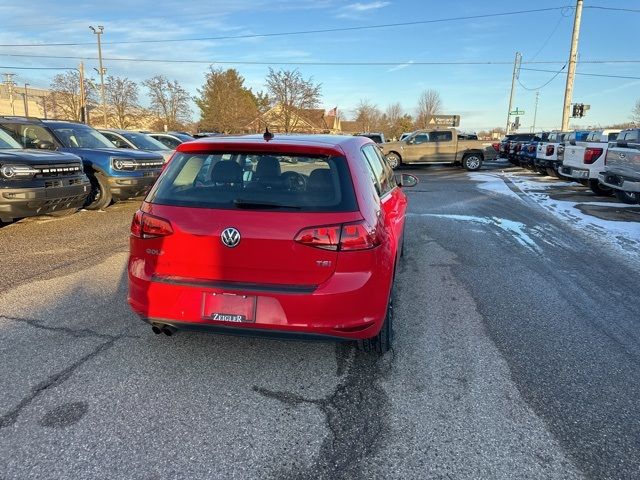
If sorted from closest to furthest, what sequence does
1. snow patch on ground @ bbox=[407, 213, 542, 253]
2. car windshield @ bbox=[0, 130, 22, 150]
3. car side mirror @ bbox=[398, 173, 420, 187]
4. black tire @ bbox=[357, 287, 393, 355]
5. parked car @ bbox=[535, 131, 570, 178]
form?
black tire @ bbox=[357, 287, 393, 355] < car side mirror @ bbox=[398, 173, 420, 187] < snow patch on ground @ bbox=[407, 213, 542, 253] < car windshield @ bbox=[0, 130, 22, 150] < parked car @ bbox=[535, 131, 570, 178]

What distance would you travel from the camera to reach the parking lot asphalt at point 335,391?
239 cm

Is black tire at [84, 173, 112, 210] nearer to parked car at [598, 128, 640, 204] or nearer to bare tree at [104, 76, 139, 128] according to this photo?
parked car at [598, 128, 640, 204]

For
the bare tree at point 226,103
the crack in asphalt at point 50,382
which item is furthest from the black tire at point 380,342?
the bare tree at point 226,103

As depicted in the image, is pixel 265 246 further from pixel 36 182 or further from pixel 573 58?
pixel 573 58

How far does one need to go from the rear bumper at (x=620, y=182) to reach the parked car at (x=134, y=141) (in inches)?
430

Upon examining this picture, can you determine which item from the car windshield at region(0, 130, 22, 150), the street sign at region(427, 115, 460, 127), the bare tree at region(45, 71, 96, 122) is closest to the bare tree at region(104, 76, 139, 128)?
the bare tree at region(45, 71, 96, 122)

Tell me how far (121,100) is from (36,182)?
2043 inches

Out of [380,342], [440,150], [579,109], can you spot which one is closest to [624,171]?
[380,342]

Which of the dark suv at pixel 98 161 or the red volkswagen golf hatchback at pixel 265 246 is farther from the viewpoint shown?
the dark suv at pixel 98 161

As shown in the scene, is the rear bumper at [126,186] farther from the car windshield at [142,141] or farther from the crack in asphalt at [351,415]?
the crack in asphalt at [351,415]

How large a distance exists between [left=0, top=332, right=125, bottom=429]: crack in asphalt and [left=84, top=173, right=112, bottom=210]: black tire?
670 centimetres

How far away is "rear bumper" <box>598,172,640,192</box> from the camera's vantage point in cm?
988

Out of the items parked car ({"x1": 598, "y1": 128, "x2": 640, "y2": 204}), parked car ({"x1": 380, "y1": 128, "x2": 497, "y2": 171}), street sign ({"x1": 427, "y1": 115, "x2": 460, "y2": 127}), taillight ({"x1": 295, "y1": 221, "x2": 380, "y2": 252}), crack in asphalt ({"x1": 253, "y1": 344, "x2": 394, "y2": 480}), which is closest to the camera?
crack in asphalt ({"x1": 253, "y1": 344, "x2": 394, "y2": 480})

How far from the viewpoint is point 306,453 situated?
244 cm
